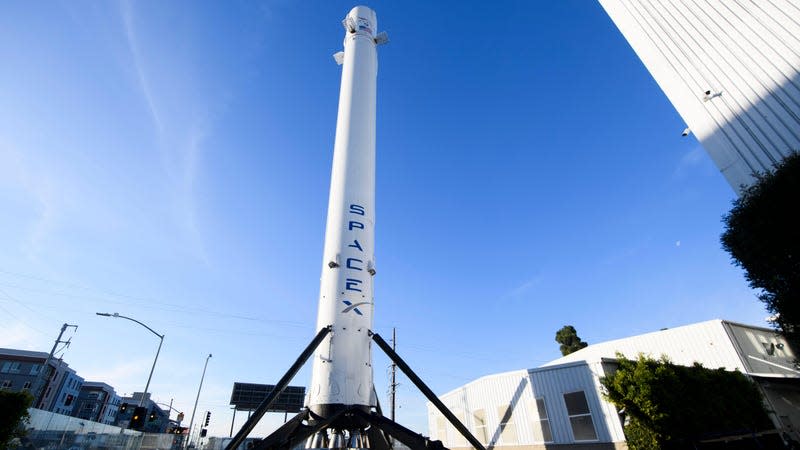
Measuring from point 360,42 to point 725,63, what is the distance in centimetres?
1715

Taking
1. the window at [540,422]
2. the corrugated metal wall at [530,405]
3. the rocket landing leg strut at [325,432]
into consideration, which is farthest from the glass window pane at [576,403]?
the rocket landing leg strut at [325,432]

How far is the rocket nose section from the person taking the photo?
1689cm

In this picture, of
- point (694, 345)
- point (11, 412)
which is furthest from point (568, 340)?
point (11, 412)

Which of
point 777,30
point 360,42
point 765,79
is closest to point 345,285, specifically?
point 360,42

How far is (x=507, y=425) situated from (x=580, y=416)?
365cm

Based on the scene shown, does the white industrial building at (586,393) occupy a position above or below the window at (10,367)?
below

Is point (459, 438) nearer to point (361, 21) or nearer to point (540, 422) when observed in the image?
point (540, 422)

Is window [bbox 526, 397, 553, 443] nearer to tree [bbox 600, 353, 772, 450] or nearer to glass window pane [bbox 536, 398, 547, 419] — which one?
glass window pane [bbox 536, 398, 547, 419]

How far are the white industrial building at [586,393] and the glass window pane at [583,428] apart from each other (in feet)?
0.11

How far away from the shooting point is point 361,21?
17.1 metres

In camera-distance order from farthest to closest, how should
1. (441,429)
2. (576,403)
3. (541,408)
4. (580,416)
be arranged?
(441,429) → (541,408) → (576,403) → (580,416)

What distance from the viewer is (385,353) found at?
36.8ft

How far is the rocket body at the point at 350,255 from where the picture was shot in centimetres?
1004

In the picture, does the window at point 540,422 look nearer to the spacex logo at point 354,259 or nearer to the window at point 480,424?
the window at point 480,424
